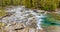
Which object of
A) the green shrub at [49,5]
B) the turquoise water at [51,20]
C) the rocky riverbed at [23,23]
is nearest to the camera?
the rocky riverbed at [23,23]

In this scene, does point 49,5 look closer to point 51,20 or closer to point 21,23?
point 51,20

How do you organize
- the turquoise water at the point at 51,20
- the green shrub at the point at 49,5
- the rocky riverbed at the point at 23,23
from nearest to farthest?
the rocky riverbed at the point at 23,23 → the turquoise water at the point at 51,20 → the green shrub at the point at 49,5

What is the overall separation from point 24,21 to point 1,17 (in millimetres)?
731

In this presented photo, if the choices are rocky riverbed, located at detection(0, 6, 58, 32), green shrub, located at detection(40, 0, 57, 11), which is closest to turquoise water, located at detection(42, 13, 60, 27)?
rocky riverbed, located at detection(0, 6, 58, 32)

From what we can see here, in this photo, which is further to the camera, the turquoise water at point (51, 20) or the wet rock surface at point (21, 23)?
the turquoise water at point (51, 20)

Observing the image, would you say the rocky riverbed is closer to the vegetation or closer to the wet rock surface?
the wet rock surface

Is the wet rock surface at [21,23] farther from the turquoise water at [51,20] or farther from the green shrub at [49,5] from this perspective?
the green shrub at [49,5]

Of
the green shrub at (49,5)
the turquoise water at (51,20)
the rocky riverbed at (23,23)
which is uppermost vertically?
the green shrub at (49,5)

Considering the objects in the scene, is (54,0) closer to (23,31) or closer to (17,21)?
(17,21)

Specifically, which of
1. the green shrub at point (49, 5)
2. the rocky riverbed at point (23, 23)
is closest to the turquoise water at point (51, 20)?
the rocky riverbed at point (23, 23)

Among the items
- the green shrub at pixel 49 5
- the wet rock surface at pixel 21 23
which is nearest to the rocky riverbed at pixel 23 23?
the wet rock surface at pixel 21 23

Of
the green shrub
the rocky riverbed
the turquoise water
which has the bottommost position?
the turquoise water

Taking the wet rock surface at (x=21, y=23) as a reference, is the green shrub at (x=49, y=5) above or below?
above

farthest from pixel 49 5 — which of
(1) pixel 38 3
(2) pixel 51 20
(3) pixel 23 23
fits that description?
(3) pixel 23 23
